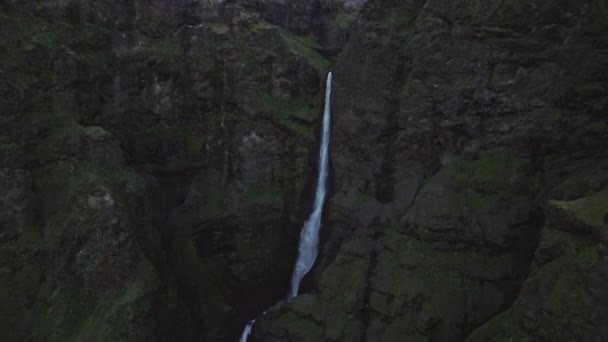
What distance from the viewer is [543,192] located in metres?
21.2

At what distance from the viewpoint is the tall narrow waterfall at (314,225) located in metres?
28.1

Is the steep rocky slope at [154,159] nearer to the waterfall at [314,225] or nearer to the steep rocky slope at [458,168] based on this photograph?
the waterfall at [314,225]

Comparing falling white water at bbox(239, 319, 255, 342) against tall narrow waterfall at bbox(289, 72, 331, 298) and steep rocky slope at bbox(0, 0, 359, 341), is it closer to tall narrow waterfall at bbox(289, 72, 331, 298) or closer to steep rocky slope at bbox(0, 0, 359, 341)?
steep rocky slope at bbox(0, 0, 359, 341)

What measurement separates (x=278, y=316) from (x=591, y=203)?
14.5 metres

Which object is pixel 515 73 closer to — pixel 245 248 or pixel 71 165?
pixel 245 248

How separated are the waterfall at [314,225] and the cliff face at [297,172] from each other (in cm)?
62

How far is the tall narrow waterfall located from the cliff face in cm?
63

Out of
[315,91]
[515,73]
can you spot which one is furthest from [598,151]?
[315,91]

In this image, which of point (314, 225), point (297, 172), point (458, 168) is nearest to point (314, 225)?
point (314, 225)

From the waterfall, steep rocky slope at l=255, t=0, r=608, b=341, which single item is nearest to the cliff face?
steep rocky slope at l=255, t=0, r=608, b=341

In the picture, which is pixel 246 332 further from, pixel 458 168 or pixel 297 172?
pixel 458 168

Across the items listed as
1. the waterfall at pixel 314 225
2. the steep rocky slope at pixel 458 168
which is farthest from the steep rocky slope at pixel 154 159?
the steep rocky slope at pixel 458 168

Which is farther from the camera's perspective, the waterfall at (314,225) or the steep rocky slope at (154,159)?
the waterfall at (314,225)

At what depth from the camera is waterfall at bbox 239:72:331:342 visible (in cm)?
2813
